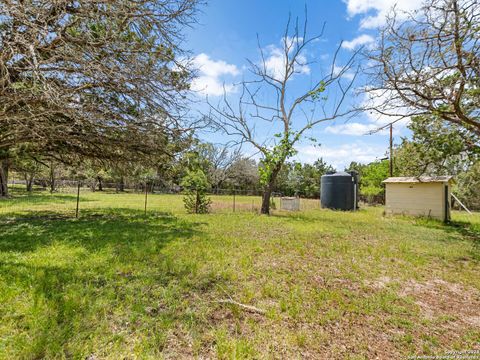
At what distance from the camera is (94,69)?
4.28 metres

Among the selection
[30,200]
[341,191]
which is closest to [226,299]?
[341,191]

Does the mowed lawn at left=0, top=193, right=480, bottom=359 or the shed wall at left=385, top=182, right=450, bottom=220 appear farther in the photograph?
the shed wall at left=385, top=182, right=450, bottom=220

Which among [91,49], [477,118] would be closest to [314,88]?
[477,118]

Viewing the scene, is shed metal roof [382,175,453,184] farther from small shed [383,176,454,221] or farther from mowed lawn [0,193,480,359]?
mowed lawn [0,193,480,359]

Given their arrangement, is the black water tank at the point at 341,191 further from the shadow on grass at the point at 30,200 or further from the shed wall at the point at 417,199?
the shadow on grass at the point at 30,200

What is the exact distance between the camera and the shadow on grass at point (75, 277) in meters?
2.16

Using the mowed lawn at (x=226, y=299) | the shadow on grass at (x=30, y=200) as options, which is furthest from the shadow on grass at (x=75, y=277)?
the shadow on grass at (x=30, y=200)

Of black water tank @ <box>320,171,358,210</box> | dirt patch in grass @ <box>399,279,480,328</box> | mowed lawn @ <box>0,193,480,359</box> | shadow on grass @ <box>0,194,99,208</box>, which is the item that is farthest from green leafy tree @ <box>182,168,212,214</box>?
black water tank @ <box>320,171,358,210</box>

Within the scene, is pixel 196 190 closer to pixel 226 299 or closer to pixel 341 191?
pixel 226 299

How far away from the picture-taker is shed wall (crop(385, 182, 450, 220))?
10508 mm

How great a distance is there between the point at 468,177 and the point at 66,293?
29.0 meters

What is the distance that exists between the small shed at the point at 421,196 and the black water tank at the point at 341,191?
107 inches

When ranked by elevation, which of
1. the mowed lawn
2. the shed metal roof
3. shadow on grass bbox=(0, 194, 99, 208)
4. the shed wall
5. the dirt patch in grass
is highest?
the shed metal roof

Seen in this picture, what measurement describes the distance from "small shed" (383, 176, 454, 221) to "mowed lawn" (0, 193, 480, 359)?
6132mm
